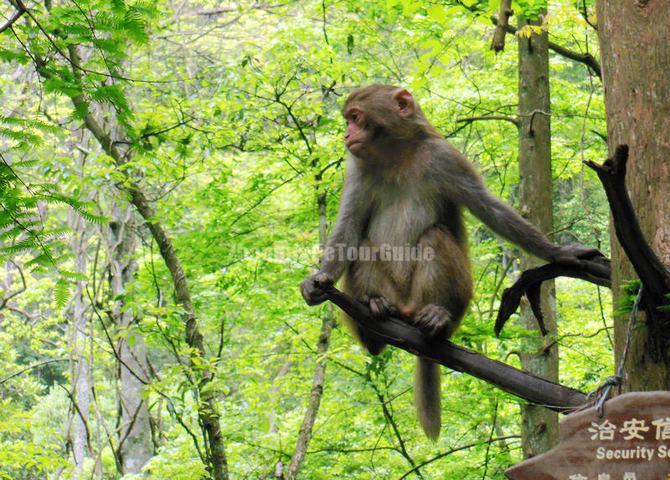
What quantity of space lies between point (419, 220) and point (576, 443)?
8.66 ft

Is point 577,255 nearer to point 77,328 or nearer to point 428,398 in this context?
point 428,398

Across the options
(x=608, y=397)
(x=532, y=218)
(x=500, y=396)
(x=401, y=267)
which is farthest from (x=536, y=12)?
(x=608, y=397)

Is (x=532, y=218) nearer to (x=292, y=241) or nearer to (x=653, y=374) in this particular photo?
(x=292, y=241)

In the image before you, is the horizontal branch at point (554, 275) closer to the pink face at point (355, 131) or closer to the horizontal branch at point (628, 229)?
the horizontal branch at point (628, 229)

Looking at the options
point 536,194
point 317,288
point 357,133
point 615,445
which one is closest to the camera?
point 615,445

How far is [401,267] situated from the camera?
443 cm

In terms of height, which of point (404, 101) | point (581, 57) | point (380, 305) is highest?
point (581, 57)

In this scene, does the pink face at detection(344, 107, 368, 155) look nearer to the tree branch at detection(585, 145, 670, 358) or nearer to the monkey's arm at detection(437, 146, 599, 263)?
the monkey's arm at detection(437, 146, 599, 263)

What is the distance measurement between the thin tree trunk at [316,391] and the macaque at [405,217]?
2095 mm

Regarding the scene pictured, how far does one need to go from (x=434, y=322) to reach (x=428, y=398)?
979 mm

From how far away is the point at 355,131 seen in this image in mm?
4535

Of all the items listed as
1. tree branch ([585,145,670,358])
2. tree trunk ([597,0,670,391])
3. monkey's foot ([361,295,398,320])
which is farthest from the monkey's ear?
tree branch ([585,145,670,358])

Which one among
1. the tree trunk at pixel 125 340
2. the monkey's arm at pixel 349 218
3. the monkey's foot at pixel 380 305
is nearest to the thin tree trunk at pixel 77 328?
the tree trunk at pixel 125 340

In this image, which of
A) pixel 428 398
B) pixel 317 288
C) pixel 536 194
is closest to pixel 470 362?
pixel 317 288
